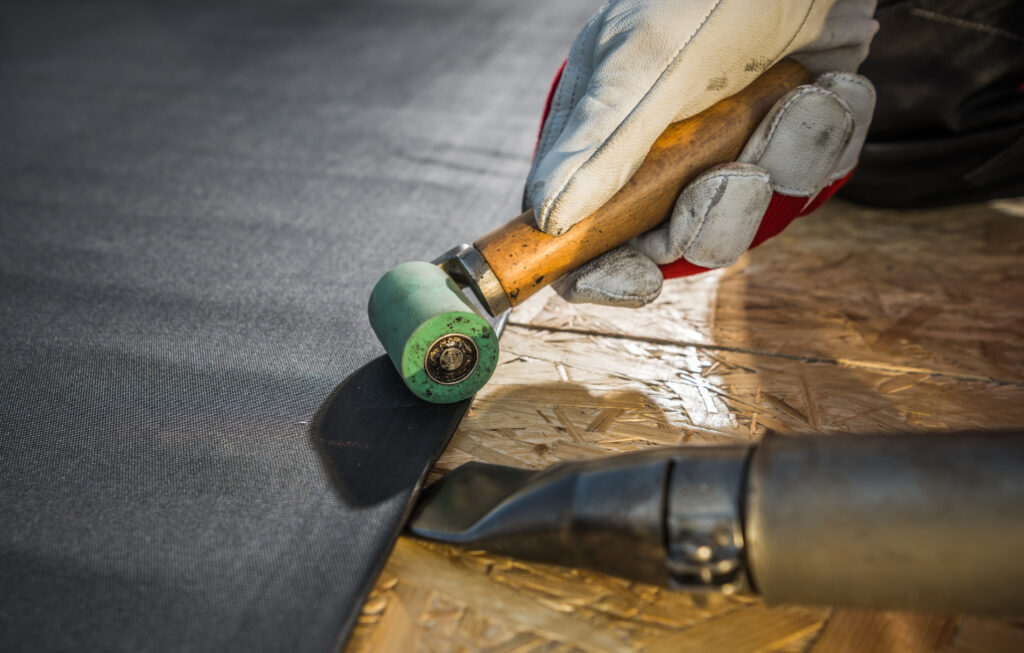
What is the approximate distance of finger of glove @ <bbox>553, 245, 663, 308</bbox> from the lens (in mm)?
1704

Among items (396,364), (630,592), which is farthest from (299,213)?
(630,592)

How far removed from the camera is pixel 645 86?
62.2 inches

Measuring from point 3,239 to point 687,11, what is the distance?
2202mm

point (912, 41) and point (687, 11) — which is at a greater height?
point (687, 11)

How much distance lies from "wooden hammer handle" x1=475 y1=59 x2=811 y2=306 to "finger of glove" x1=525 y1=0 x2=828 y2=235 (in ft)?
0.11

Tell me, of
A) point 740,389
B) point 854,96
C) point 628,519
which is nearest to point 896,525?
point 628,519

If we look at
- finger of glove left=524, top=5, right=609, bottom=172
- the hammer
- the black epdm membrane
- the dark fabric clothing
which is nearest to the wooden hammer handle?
the hammer

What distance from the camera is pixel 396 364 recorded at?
5.14 feet

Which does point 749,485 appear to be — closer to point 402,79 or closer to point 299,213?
point 299,213

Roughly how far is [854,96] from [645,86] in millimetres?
520

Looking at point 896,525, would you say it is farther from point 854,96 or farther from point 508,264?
point 854,96

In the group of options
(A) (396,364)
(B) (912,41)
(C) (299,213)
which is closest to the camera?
(A) (396,364)

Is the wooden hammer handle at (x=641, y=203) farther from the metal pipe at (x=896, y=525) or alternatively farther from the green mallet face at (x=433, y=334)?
the metal pipe at (x=896, y=525)

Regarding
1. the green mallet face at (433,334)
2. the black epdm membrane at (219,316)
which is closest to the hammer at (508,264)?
the green mallet face at (433,334)
